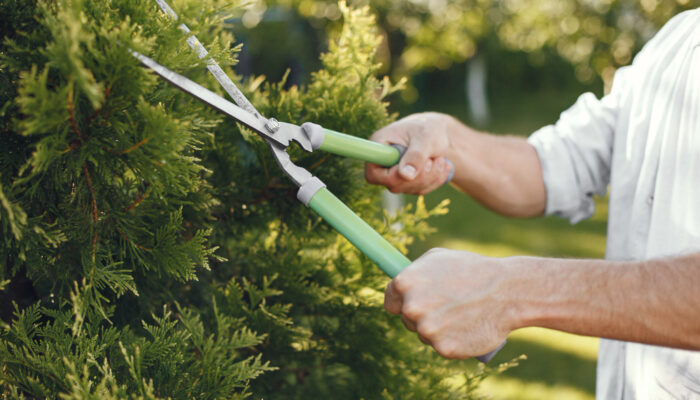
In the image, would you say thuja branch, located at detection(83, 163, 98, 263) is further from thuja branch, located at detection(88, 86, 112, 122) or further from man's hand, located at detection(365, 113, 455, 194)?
man's hand, located at detection(365, 113, 455, 194)

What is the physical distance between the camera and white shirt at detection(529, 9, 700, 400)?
1.34 m

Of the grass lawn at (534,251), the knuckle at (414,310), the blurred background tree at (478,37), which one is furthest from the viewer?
the blurred background tree at (478,37)

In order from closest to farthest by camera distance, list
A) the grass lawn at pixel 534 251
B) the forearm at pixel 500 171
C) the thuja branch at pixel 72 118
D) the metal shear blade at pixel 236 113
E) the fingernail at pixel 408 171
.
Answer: the thuja branch at pixel 72 118
the metal shear blade at pixel 236 113
the fingernail at pixel 408 171
the forearm at pixel 500 171
the grass lawn at pixel 534 251

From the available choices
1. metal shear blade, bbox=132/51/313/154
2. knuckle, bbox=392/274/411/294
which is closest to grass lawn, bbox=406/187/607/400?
knuckle, bbox=392/274/411/294

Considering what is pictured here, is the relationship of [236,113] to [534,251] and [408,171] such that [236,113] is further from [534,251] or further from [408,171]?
[534,251]

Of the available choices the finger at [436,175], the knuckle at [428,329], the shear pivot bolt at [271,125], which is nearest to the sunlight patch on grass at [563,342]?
the finger at [436,175]

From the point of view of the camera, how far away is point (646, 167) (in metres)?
1.45

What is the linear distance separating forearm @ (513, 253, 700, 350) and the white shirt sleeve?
72cm

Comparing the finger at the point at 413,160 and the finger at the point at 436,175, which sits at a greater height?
the finger at the point at 413,160

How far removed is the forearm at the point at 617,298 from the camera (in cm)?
104

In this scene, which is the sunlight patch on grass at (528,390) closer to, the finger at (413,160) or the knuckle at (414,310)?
the finger at (413,160)

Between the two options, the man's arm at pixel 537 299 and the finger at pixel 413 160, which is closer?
the man's arm at pixel 537 299

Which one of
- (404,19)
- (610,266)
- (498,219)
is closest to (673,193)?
(610,266)

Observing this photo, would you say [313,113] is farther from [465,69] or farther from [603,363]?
[465,69]
